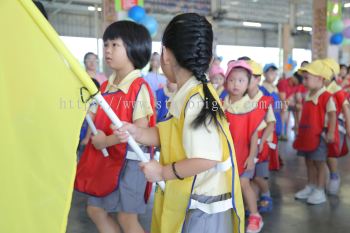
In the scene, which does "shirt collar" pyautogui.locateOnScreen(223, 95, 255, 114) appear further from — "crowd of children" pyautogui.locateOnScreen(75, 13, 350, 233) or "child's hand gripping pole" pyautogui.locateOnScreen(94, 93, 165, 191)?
"child's hand gripping pole" pyautogui.locateOnScreen(94, 93, 165, 191)

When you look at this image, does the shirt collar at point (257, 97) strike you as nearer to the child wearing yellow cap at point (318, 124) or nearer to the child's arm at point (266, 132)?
the child's arm at point (266, 132)

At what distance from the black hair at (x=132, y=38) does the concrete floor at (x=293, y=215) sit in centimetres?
136

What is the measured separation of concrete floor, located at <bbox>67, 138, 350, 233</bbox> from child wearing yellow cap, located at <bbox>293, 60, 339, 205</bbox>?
172 millimetres

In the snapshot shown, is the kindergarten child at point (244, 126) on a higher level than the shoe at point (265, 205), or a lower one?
higher

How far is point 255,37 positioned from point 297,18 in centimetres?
452

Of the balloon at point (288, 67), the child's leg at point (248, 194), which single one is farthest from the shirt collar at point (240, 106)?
the balloon at point (288, 67)

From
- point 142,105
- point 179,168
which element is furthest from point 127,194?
point 179,168

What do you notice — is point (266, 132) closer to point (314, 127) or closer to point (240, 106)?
point (240, 106)

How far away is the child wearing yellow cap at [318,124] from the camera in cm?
336

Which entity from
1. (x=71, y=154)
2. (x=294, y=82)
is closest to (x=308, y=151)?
(x=71, y=154)

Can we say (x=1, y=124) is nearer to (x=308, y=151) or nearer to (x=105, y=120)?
(x=105, y=120)

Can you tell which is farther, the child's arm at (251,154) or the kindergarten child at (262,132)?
the kindergarten child at (262,132)

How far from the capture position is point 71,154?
3.48 feet

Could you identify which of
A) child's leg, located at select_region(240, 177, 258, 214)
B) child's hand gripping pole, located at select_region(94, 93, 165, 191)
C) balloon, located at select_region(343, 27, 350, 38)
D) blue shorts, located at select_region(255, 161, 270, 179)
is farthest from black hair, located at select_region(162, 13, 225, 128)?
balloon, located at select_region(343, 27, 350, 38)
